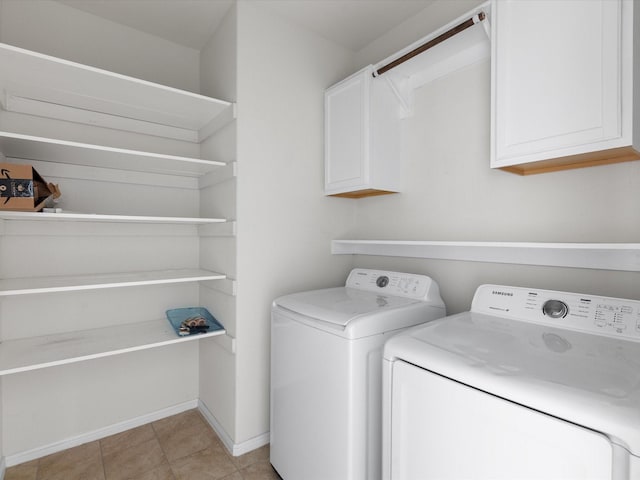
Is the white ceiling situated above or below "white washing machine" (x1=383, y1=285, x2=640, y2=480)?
above

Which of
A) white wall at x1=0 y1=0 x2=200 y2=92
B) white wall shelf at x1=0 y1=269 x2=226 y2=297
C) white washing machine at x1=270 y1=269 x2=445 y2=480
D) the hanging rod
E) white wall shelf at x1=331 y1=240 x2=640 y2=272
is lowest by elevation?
white washing machine at x1=270 y1=269 x2=445 y2=480

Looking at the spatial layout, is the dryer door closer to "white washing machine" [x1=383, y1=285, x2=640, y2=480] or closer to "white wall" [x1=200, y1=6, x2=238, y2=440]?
"white washing machine" [x1=383, y1=285, x2=640, y2=480]

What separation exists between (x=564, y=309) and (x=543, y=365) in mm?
486

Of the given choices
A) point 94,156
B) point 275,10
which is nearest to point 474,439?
point 94,156

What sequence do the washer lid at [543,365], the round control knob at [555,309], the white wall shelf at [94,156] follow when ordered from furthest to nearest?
the white wall shelf at [94,156] < the round control knob at [555,309] < the washer lid at [543,365]

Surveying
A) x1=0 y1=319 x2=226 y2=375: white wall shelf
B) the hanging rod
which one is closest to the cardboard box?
x1=0 y1=319 x2=226 y2=375: white wall shelf

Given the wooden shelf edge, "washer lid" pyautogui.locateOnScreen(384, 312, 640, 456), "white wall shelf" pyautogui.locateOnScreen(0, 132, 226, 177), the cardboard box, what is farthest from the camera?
"white wall shelf" pyautogui.locateOnScreen(0, 132, 226, 177)

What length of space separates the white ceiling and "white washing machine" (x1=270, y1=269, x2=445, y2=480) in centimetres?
161

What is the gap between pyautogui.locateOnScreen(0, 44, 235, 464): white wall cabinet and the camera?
1.71m

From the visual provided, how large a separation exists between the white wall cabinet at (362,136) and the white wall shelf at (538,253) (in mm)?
419

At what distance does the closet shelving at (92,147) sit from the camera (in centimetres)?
158

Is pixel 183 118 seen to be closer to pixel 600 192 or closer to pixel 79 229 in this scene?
pixel 79 229

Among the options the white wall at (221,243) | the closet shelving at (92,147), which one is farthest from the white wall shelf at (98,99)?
the white wall at (221,243)

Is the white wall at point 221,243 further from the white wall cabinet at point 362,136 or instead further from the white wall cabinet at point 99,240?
the white wall cabinet at point 362,136
